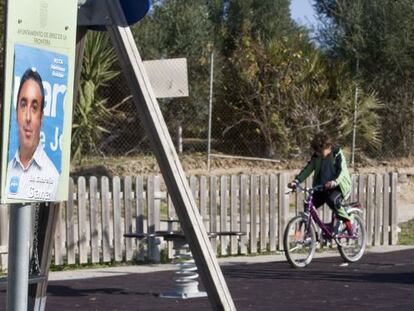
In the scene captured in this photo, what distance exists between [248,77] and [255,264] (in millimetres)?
9832

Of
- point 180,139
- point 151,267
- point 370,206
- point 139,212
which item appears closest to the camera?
point 151,267

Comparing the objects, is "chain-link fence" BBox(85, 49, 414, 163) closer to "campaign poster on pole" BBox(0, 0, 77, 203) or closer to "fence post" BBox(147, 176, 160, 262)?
"fence post" BBox(147, 176, 160, 262)

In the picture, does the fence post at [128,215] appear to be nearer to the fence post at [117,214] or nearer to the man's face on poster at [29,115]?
the fence post at [117,214]

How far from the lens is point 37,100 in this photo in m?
5.76

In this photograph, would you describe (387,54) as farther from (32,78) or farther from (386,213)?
(32,78)

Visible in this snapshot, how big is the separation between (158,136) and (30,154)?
3.50ft

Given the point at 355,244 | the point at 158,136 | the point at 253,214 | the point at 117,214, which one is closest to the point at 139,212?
the point at 117,214

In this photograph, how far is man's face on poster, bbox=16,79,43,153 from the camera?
5656mm

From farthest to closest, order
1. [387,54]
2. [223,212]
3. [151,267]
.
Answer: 1. [387,54]
2. [223,212]
3. [151,267]

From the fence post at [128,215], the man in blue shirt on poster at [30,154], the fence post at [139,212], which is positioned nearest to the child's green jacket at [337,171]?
the fence post at [139,212]

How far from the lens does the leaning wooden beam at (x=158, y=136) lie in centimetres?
656

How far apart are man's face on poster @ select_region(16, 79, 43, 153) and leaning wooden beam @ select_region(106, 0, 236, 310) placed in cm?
93

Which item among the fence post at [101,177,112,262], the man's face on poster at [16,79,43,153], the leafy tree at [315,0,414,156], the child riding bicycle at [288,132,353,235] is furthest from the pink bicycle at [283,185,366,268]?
the leafy tree at [315,0,414,156]

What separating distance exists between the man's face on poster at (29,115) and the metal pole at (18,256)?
1.07 ft
